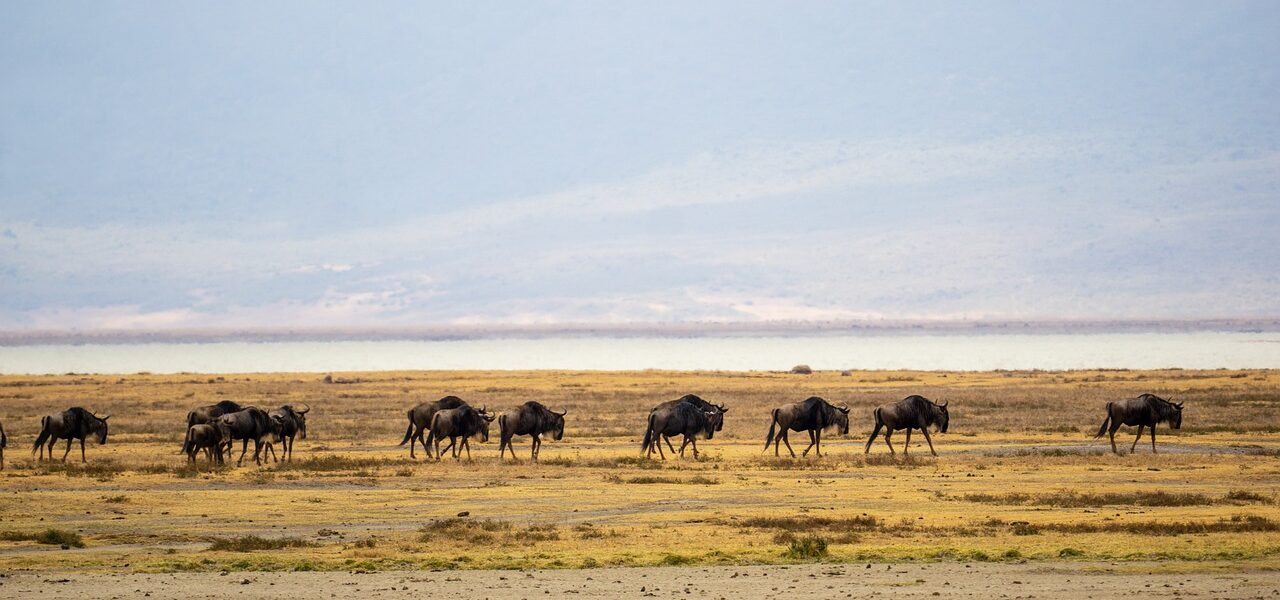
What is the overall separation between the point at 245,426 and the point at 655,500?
34.6 feet

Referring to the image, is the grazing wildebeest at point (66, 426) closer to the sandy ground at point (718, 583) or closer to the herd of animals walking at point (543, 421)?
the herd of animals walking at point (543, 421)

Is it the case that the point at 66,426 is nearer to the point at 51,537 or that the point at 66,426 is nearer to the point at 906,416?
the point at 51,537

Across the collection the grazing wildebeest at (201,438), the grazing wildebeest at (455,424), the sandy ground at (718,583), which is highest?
the grazing wildebeest at (455,424)

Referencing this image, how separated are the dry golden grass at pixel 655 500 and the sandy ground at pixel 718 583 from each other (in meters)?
0.66

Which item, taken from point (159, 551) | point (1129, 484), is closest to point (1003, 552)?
point (1129, 484)

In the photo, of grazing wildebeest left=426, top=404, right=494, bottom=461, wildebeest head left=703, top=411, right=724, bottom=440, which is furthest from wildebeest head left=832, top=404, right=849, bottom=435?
grazing wildebeest left=426, top=404, right=494, bottom=461

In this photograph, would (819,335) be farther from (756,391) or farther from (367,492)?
(367,492)

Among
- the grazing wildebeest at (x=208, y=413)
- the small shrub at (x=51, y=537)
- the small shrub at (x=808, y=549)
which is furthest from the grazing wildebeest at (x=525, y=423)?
the small shrub at (x=808, y=549)

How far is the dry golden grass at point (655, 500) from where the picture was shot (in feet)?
65.5

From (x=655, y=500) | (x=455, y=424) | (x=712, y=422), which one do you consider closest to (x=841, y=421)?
(x=712, y=422)

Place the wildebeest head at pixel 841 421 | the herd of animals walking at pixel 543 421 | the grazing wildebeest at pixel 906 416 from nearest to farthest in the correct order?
the herd of animals walking at pixel 543 421 → the grazing wildebeest at pixel 906 416 → the wildebeest head at pixel 841 421

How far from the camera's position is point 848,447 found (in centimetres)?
3731

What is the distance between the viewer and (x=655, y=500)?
85.1ft

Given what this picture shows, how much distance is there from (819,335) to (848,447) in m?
156
